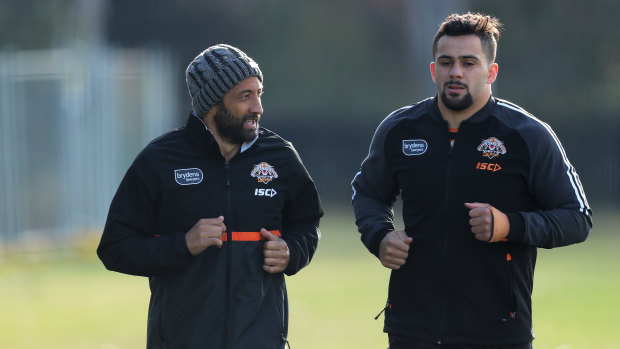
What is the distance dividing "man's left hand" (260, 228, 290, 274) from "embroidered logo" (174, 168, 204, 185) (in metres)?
0.40

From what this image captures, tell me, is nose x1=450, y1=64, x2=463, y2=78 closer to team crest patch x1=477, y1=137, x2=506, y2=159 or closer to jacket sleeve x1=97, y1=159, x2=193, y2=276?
team crest patch x1=477, y1=137, x2=506, y2=159

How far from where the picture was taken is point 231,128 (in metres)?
5.22

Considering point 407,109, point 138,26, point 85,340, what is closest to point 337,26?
point 138,26

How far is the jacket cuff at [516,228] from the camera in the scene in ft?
16.1

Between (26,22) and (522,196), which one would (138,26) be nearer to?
(26,22)

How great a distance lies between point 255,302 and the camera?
508 centimetres

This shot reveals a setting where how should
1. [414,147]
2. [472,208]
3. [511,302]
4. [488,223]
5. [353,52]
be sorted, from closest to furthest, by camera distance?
[488,223], [472,208], [511,302], [414,147], [353,52]

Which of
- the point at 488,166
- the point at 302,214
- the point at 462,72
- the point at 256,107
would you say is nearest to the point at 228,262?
the point at 302,214

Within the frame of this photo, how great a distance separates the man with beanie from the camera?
5.05 meters

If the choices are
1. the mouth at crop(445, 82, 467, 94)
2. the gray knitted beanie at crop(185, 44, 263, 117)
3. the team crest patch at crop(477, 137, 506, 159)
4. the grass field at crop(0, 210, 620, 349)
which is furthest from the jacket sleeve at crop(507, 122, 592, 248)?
the grass field at crop(0, 210, 620, 349)

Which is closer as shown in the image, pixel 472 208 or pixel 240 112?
pixel 472 208

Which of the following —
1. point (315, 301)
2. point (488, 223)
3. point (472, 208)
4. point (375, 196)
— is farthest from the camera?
point (315, 301)

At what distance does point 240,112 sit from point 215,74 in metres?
0.22

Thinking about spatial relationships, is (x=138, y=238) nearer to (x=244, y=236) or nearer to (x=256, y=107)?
(x=244, y=236)
